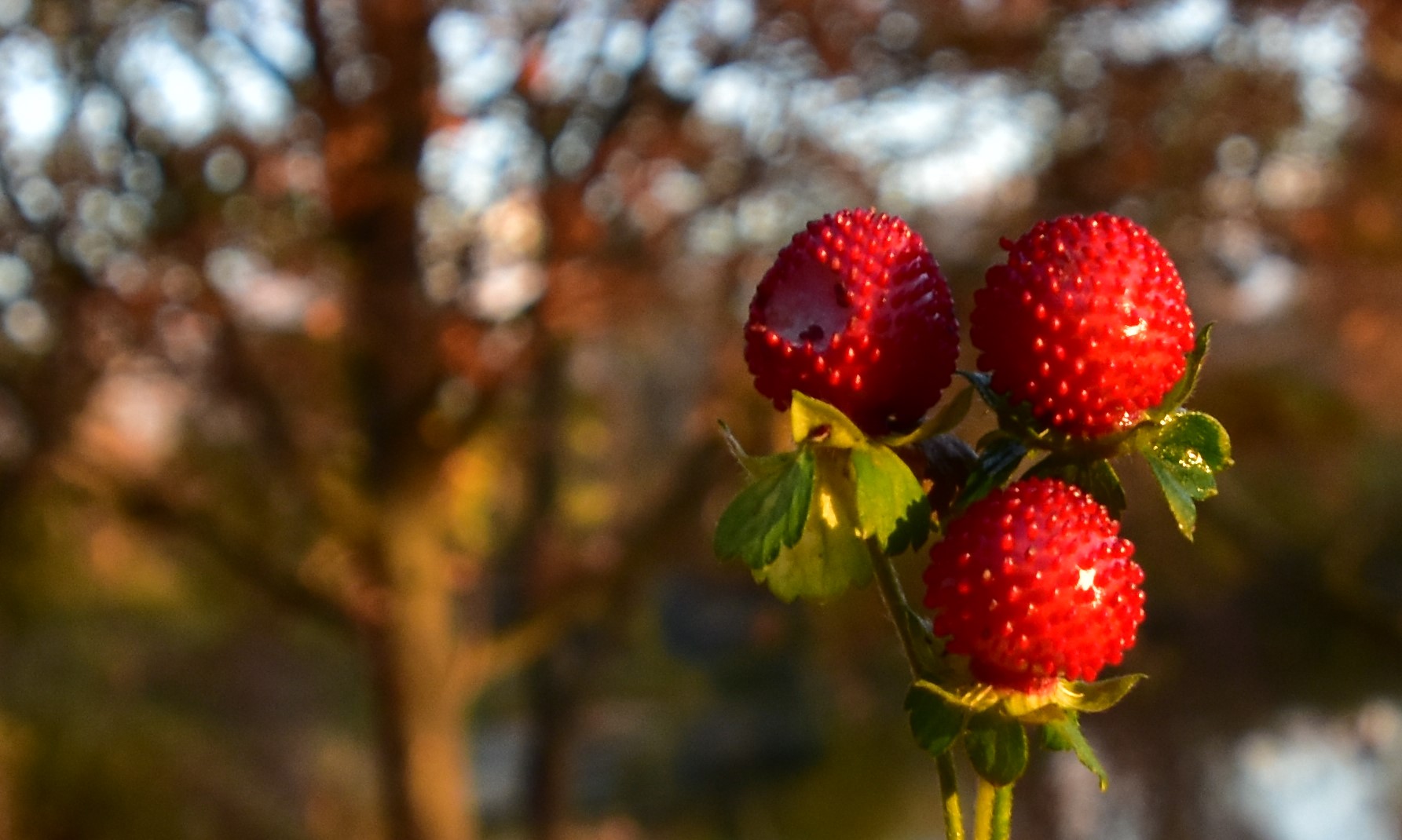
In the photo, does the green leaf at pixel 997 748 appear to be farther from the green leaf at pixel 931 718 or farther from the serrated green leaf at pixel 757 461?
the serrated green leaf at pixel 757 461

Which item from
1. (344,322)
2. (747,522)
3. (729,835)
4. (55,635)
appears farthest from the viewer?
(729,835)

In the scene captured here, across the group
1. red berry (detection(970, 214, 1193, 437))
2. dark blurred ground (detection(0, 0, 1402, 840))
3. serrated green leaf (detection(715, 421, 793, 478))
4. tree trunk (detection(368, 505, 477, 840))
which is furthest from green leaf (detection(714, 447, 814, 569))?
tree trunk (detection(368, 505, 477, 840))

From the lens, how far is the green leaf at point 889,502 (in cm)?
50

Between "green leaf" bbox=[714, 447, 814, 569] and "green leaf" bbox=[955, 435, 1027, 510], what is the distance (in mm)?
71

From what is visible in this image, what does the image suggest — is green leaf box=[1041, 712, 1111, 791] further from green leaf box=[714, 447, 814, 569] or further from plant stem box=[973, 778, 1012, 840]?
green leaf box=[714, 447, 814, 569]

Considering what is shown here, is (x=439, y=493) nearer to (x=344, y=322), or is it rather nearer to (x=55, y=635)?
(x=344, y=322)

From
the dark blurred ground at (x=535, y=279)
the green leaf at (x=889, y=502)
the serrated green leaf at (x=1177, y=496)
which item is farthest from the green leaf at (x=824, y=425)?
the dark blurred ground at (x=535, y=279)

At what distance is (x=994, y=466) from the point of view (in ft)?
1.75

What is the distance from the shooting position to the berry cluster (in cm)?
53

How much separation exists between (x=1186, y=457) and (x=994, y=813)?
0.17 meters

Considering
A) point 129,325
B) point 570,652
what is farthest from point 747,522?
point 570,652

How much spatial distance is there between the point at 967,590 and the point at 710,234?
3.20m

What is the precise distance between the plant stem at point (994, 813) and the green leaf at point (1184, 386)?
18 cm

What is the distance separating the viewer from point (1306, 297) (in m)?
4.62
